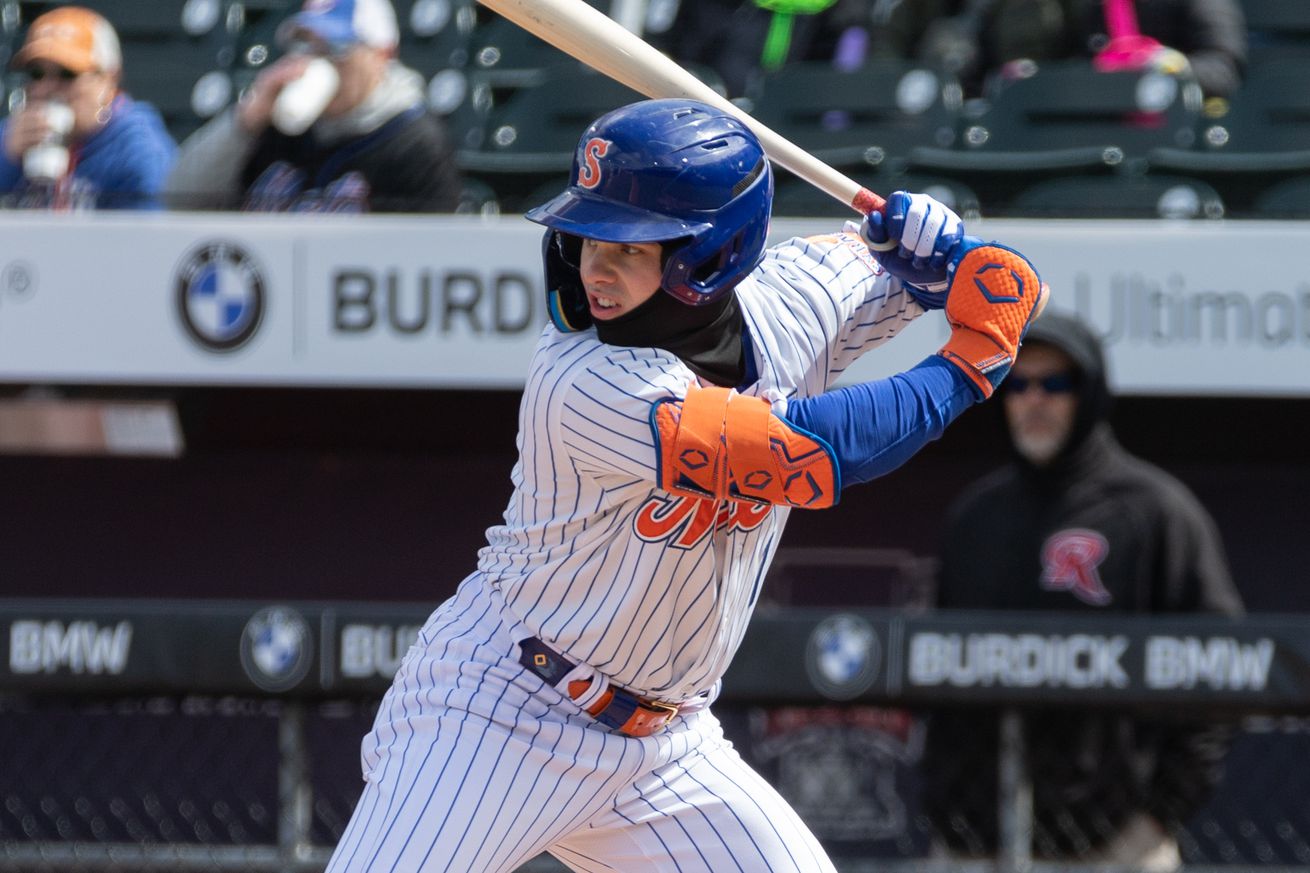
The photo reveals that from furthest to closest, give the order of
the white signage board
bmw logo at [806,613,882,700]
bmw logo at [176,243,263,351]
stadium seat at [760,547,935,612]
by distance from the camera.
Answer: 1. stadium seat at [760,547,935,612]
2. bmw logo at [176,243,263,351]
3. the white signage board
4. bmw logo at [806,613,882,700]

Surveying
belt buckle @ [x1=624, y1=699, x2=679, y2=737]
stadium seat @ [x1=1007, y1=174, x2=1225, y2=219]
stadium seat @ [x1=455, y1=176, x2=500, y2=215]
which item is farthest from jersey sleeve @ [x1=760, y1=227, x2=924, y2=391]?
stadium seat @ [x1=455, y1=176, x2=500, y2=215]

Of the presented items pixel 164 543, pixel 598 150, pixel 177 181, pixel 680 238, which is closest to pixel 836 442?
pixel 680 238

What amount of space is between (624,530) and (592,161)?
1.53 ft

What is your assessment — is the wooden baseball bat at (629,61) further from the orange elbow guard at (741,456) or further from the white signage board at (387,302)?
the white signage board at (387,302)

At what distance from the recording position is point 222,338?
15.7ft

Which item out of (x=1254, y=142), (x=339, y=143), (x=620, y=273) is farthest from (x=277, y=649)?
(x=1254, y=142)

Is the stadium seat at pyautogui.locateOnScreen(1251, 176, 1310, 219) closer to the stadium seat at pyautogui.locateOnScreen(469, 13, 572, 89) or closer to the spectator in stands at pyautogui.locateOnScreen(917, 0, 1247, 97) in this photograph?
the spectator in stands at pyautogui.locateOnScreen(917, 0, 1247, 97)

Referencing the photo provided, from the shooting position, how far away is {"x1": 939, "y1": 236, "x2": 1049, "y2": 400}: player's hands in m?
2.48

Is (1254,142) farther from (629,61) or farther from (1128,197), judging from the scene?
(629,61)

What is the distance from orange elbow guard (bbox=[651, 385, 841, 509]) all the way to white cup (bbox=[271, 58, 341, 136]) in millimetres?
2758

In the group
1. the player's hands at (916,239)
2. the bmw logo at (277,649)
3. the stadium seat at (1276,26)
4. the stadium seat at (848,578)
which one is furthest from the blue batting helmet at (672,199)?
the stadium seat at (1276,26)

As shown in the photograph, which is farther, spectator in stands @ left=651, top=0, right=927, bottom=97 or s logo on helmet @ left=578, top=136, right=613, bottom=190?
spectator in stands @ left=651, top=0, right=927, bottom=97

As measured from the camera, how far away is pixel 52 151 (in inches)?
197

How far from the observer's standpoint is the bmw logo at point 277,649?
393 cm
